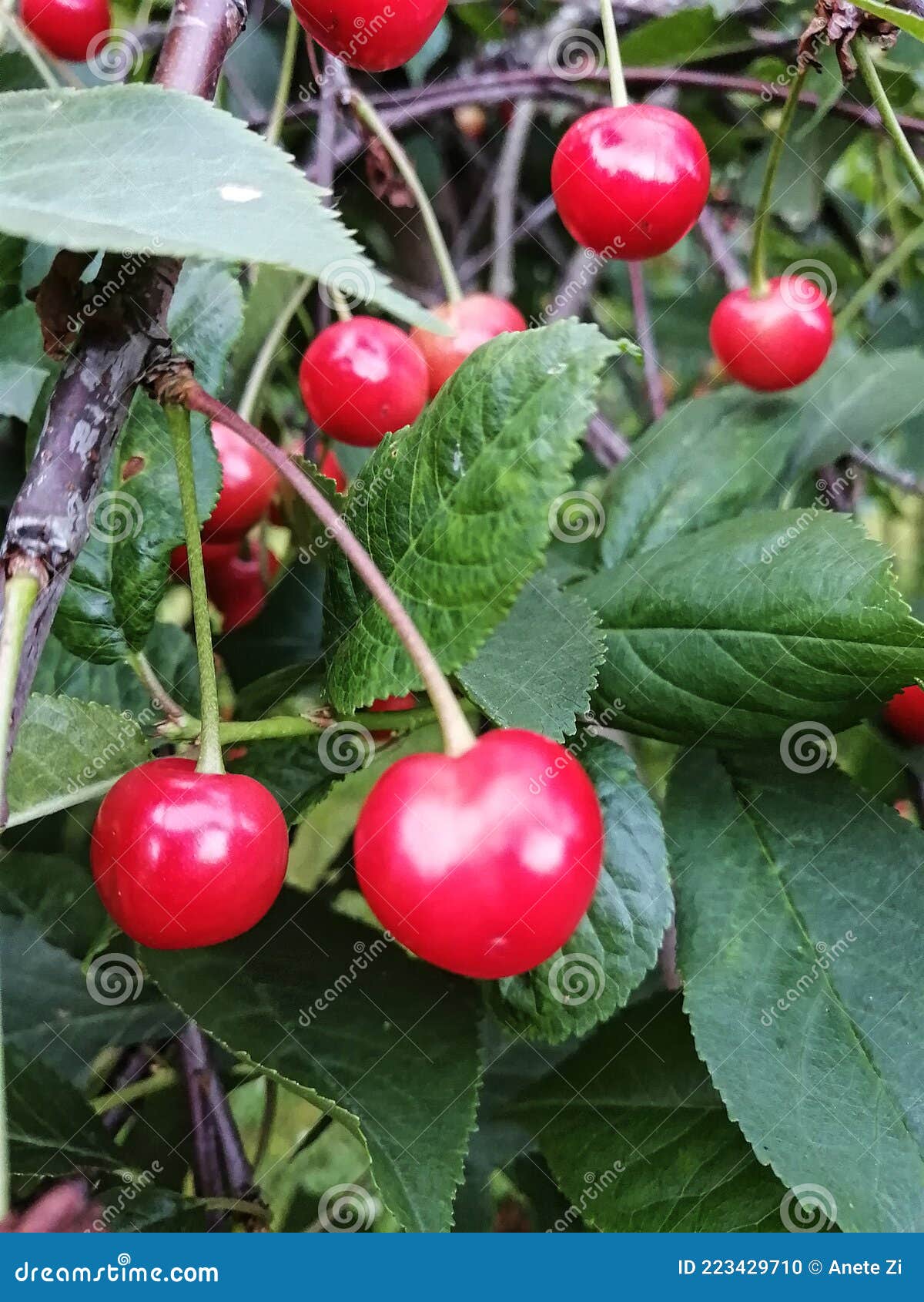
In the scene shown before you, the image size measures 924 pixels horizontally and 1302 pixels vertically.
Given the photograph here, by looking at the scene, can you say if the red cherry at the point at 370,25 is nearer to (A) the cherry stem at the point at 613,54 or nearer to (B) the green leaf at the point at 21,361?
(A) the cherry stem at the point at 613,54

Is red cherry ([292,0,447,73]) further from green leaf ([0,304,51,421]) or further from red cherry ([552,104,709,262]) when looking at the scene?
Result: green leaf ([0,304,51,421])

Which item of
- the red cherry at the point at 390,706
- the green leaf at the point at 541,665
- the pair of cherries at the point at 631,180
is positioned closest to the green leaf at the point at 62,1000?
the red cherry at the point at 390,706

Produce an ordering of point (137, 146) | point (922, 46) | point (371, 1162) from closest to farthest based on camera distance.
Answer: point (137, 146)
point (371, 1162)
point (922, 46)

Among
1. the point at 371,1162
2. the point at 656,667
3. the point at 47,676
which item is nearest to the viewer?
the point at 371,1162

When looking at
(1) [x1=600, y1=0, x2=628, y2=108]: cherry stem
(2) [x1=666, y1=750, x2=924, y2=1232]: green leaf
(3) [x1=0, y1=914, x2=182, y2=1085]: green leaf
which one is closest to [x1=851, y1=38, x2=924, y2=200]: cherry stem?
(1) [x1=600, y1=0, x2=628, y2=108]: cherry stem

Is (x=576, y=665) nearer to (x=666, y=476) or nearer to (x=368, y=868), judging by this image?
(x=368, y=868)

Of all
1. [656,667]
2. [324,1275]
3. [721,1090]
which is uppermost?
[656,667]

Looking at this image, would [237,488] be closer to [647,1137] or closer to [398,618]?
[398,618]

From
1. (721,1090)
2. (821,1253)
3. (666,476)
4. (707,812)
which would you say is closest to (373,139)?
(666,476)

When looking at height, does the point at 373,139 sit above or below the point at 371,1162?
above
